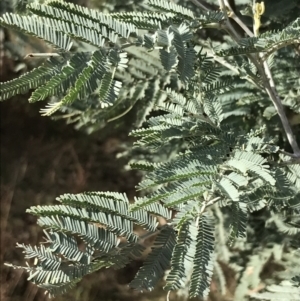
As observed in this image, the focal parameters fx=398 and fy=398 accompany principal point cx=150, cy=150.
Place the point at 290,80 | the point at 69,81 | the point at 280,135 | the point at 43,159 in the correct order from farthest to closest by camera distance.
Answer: the point at 43,159
the point at 280,135
the point at 290,80
the point at 69,81

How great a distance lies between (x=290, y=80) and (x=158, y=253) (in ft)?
2.64

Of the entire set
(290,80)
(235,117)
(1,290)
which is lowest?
(1,290)

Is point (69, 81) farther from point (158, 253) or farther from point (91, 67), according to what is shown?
point (158, 253)

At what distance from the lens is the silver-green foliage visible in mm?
597

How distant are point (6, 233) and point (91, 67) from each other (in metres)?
2.24

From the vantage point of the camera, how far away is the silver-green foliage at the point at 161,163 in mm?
Answer: 597

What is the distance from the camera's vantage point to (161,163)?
789mm

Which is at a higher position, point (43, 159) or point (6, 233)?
point (43, 159)

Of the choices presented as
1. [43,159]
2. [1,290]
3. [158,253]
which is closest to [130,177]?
[43,159]

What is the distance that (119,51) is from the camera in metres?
0.63

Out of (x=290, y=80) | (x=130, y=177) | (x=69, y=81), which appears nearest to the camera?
(x=69, y=81)

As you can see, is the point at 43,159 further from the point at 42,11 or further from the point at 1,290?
the point at 42,11

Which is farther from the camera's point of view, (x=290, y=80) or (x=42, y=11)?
(x=290, y=80)

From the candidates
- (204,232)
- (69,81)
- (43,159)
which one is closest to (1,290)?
(43,159)
